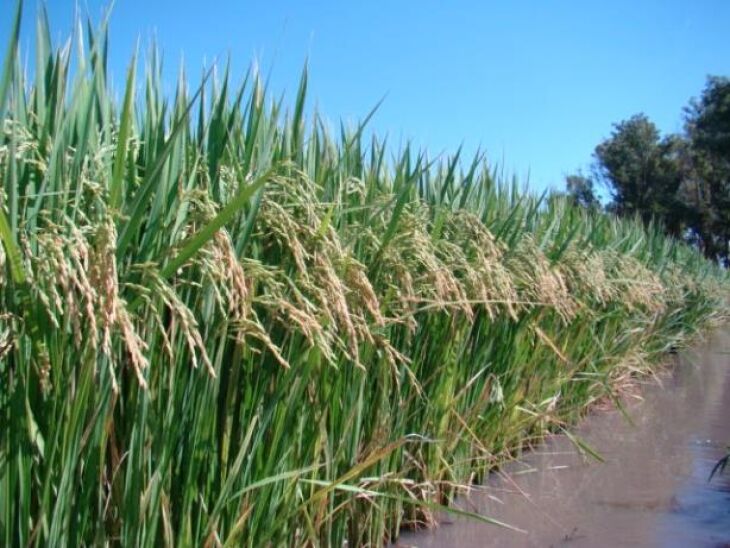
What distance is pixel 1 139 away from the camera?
Result: 158cm

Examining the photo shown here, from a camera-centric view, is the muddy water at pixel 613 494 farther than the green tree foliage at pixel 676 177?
No

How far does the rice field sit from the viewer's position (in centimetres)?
162

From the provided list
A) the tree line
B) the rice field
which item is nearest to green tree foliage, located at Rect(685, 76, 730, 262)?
the tree line

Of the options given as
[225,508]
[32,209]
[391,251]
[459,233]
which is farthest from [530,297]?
[32,209]

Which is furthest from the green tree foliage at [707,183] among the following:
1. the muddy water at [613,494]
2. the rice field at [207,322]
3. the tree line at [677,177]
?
the rice field at [207,322]

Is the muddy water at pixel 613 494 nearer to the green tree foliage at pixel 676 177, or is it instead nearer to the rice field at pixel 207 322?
the rice field at pixel 207 322

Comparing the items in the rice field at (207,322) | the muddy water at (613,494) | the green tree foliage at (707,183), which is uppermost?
the green tree foliage at (707,183)

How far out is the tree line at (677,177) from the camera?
111 ft

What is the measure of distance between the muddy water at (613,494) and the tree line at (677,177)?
28062 millimetres

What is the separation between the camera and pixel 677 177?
37.2 metres

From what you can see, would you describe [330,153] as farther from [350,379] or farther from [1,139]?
[1,139]

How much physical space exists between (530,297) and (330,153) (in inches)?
68.7

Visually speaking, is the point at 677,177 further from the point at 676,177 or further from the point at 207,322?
the point at 207,322

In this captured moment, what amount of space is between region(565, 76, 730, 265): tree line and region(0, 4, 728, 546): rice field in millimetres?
31245
